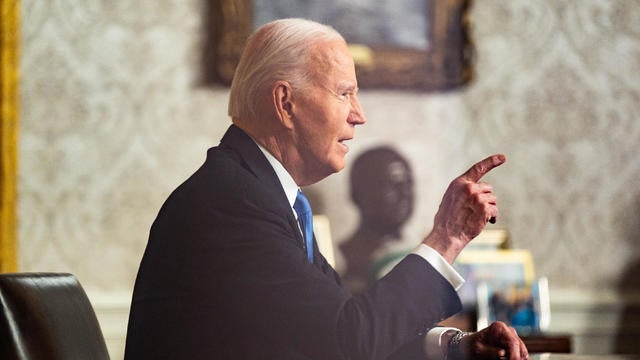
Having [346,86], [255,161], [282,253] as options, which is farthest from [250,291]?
[346,86]

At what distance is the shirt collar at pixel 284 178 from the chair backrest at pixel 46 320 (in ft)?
1.27

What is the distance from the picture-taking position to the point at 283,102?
143cm

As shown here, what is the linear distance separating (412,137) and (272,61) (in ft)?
7.46

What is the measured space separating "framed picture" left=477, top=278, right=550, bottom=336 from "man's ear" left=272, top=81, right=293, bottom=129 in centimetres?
203

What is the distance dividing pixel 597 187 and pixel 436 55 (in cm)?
77

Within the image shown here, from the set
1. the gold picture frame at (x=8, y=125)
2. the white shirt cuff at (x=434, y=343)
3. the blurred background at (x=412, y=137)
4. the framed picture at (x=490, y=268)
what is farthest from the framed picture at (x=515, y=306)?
the white shirt cuff at (x=434, y=343)

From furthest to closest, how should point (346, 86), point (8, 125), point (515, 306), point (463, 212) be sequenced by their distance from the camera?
point (8, 125), point (515, 306), point (346, 86), point (463, 212)

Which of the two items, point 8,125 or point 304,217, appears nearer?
point 304,217

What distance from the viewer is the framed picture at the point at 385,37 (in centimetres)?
360

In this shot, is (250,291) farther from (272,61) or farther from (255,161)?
(272,61)

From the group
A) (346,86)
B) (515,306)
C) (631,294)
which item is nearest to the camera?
(346,86)

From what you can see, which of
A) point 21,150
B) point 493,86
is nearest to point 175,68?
point 21,150

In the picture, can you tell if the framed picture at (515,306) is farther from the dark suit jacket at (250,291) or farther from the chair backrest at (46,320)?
the dark suit jacket at (250,291)

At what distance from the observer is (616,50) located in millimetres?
3818
